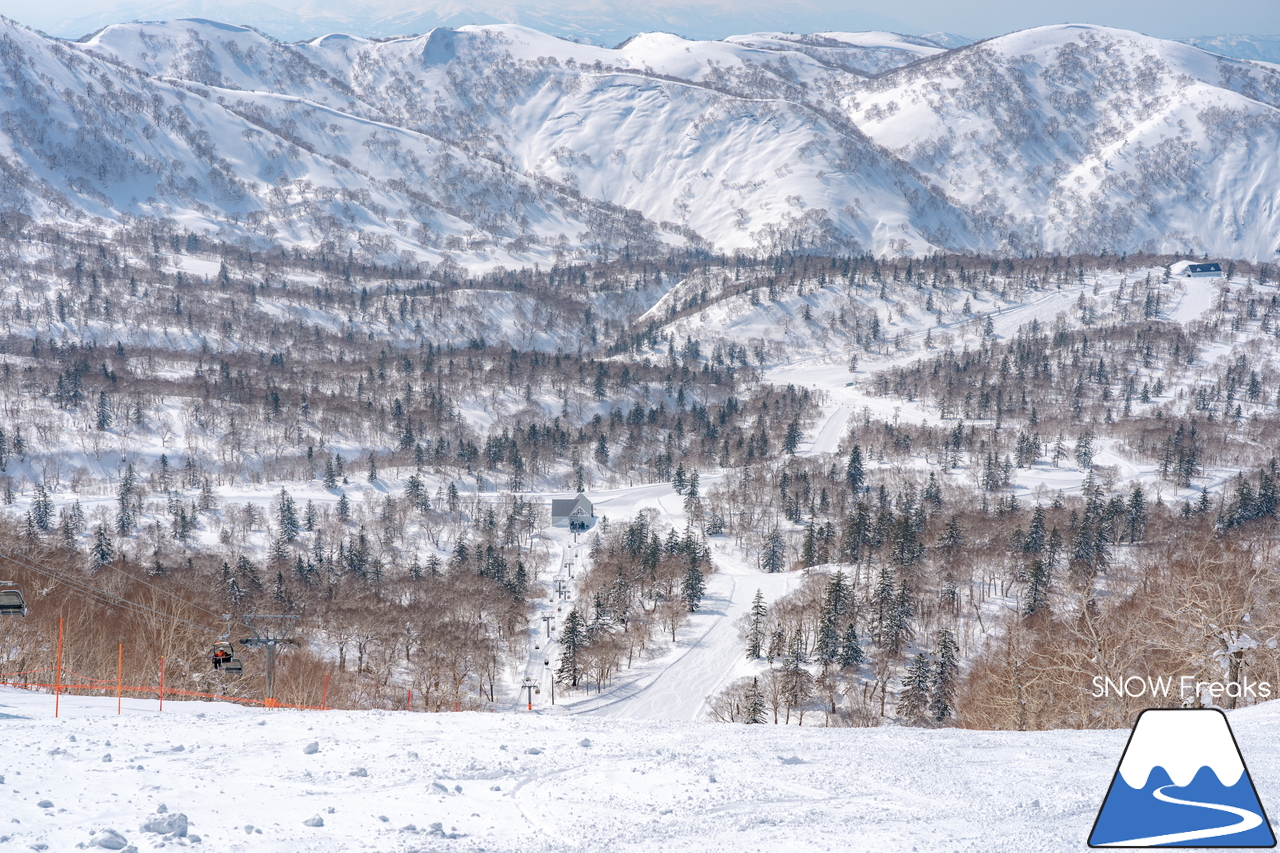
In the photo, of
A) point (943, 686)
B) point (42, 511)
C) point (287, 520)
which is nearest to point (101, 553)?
point (42, 511)

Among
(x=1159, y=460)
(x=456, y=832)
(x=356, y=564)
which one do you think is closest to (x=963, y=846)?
(x=456, y=832)

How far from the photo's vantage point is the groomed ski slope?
43.2ft

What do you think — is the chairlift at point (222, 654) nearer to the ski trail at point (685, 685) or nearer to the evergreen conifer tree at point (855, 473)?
the ski trail at point (685, 685)

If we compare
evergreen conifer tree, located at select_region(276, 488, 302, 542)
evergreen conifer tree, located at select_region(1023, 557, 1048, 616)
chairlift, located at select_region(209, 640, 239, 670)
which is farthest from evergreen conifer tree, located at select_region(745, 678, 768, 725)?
evergreen conifer tree, located at select_region(276, 488, 302, 542)

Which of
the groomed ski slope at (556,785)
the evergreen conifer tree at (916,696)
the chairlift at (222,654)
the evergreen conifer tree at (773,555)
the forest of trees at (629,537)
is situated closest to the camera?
the groomed ski slope at (556,785)

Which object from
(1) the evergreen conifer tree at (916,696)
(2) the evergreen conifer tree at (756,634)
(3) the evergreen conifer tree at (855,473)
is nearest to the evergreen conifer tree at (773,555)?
(2) the evergreen conifer tree at (756,634)

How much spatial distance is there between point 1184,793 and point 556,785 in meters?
9.83

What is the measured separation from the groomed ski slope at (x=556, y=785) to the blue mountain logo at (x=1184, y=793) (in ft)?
8.33

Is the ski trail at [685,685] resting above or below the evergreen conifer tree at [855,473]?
below

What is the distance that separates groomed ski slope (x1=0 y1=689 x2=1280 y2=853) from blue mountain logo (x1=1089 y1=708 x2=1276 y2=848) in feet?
8.33

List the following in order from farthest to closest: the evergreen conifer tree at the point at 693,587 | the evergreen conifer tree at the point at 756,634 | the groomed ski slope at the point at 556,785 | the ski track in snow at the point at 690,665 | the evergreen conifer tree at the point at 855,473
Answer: the evergreen conifer tree at the point at 855,473, the evergreen conifer tree at the point at 693,587, the evergreen conifer tree at the point at 756,634, the ski track in snow at the point at 690,665, the groomed ski slope at the point at 556,785

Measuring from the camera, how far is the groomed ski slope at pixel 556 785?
13.2 meters

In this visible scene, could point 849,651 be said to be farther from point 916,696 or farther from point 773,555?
point 773,555

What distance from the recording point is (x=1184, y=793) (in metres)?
10.3
